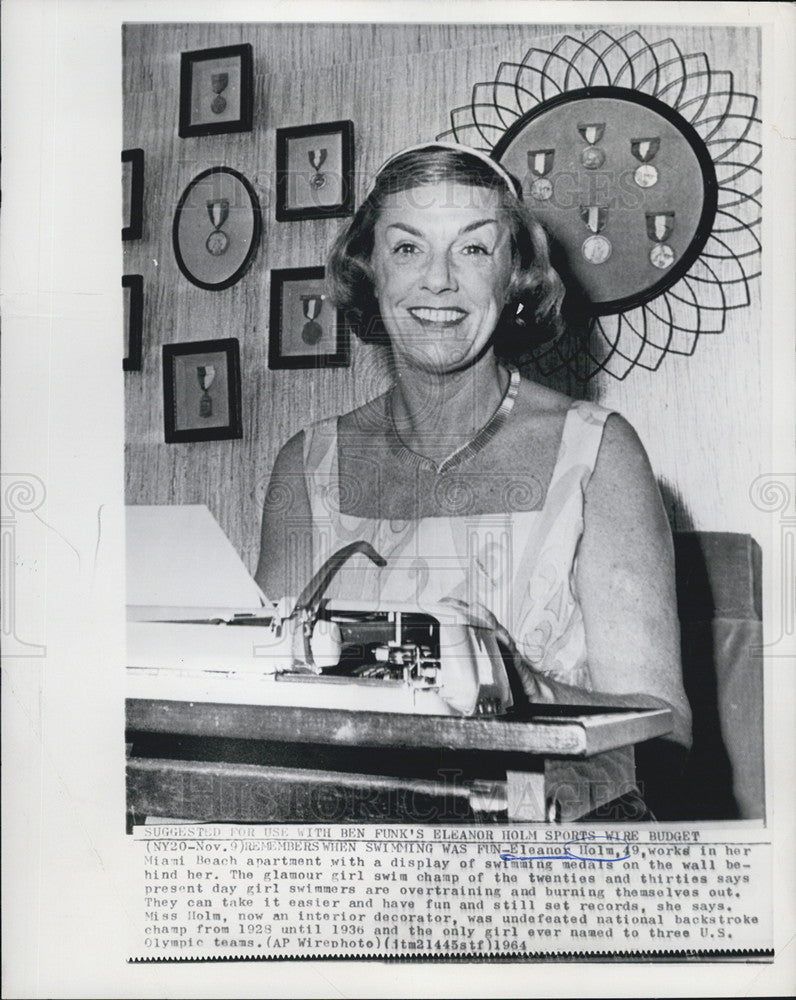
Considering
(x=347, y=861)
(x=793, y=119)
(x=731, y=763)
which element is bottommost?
(x=347, y=861)

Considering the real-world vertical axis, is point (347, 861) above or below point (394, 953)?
above

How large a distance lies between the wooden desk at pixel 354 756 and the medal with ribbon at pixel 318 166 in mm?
1072

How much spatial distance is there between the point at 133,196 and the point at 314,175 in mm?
379

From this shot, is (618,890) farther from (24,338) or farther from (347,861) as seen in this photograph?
(24,338)

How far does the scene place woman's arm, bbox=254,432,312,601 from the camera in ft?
A: 7.21

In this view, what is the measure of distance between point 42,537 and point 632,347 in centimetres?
126

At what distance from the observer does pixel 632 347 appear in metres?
2.21

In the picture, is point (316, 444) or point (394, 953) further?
point (316, 444)

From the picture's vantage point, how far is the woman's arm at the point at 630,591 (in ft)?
6.92

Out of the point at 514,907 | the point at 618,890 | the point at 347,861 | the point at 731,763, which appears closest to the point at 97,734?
the point at 347,861

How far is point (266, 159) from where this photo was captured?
7.46 feet

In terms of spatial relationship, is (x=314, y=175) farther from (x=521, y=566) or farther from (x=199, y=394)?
(x=521, y=566)

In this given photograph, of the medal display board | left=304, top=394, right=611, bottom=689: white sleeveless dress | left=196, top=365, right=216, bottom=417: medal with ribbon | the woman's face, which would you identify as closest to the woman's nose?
the woman's face

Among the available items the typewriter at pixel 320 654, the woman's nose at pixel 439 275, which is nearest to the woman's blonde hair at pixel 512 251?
the woman's nose at pixel 439 275
